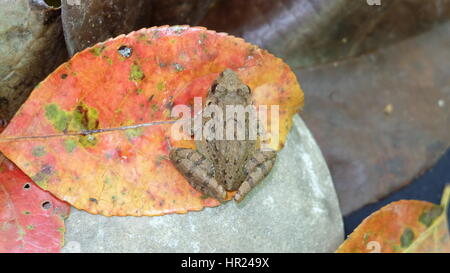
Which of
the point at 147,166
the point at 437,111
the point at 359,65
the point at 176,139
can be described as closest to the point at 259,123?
the point at 176,139

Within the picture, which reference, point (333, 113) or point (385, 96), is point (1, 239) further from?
point (385, 96)

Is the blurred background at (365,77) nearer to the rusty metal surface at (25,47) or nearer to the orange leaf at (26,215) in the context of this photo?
the rusty metal surface at (25,47)

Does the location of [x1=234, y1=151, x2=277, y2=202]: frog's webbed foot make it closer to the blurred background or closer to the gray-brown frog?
the gray-brown frog

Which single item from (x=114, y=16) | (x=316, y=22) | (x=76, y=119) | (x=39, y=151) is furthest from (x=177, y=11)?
(x=39, y=151)

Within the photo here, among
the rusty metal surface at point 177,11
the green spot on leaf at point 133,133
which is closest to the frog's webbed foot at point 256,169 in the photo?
the green spot on leaf at point 133,133

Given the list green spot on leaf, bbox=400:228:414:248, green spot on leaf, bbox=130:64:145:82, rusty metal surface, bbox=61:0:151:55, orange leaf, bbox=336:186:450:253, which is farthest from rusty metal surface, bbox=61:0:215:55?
green spot on leaf, bbox=400:228:414:248
